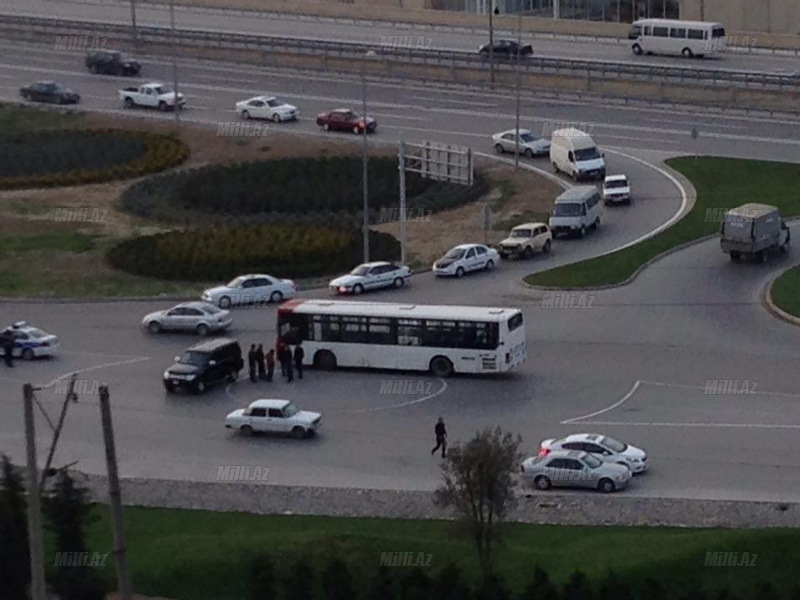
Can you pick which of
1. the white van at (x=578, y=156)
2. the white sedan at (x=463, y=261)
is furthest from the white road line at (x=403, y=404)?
the white van at (x=578, y=156)

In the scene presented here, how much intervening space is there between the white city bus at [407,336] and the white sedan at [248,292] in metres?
4.26

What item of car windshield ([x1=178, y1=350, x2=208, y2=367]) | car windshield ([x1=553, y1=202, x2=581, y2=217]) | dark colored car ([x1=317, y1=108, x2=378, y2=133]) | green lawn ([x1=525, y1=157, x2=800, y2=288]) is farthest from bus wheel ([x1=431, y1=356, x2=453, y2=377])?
dark colored car ([x1=317, y1=108, x2=378, y2=133])

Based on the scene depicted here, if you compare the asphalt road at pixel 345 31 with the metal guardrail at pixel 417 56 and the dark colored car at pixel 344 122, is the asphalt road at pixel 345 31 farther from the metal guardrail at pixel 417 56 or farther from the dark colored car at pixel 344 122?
the dark colored car at pixel 344 122

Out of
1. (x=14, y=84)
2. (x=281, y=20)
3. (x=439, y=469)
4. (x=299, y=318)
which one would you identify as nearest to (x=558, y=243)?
(x=299, y=318)

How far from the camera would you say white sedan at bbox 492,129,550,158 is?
58656 millimetres

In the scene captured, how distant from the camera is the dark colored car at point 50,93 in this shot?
68.4m

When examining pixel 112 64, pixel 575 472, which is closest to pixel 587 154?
pixel 112 64

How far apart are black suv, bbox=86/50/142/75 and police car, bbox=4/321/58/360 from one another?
31888 mm

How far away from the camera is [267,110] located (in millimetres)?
64875

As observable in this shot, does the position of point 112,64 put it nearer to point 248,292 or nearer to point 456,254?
point 456,254

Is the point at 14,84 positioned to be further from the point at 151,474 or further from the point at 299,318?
the point at 151,474

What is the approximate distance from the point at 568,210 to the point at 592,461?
17.9m

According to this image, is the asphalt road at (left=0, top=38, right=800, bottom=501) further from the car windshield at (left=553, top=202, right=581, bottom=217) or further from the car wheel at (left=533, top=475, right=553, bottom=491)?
the car wheel at (left=533, top=475, right=553, bottom=491)

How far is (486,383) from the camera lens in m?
39.0
